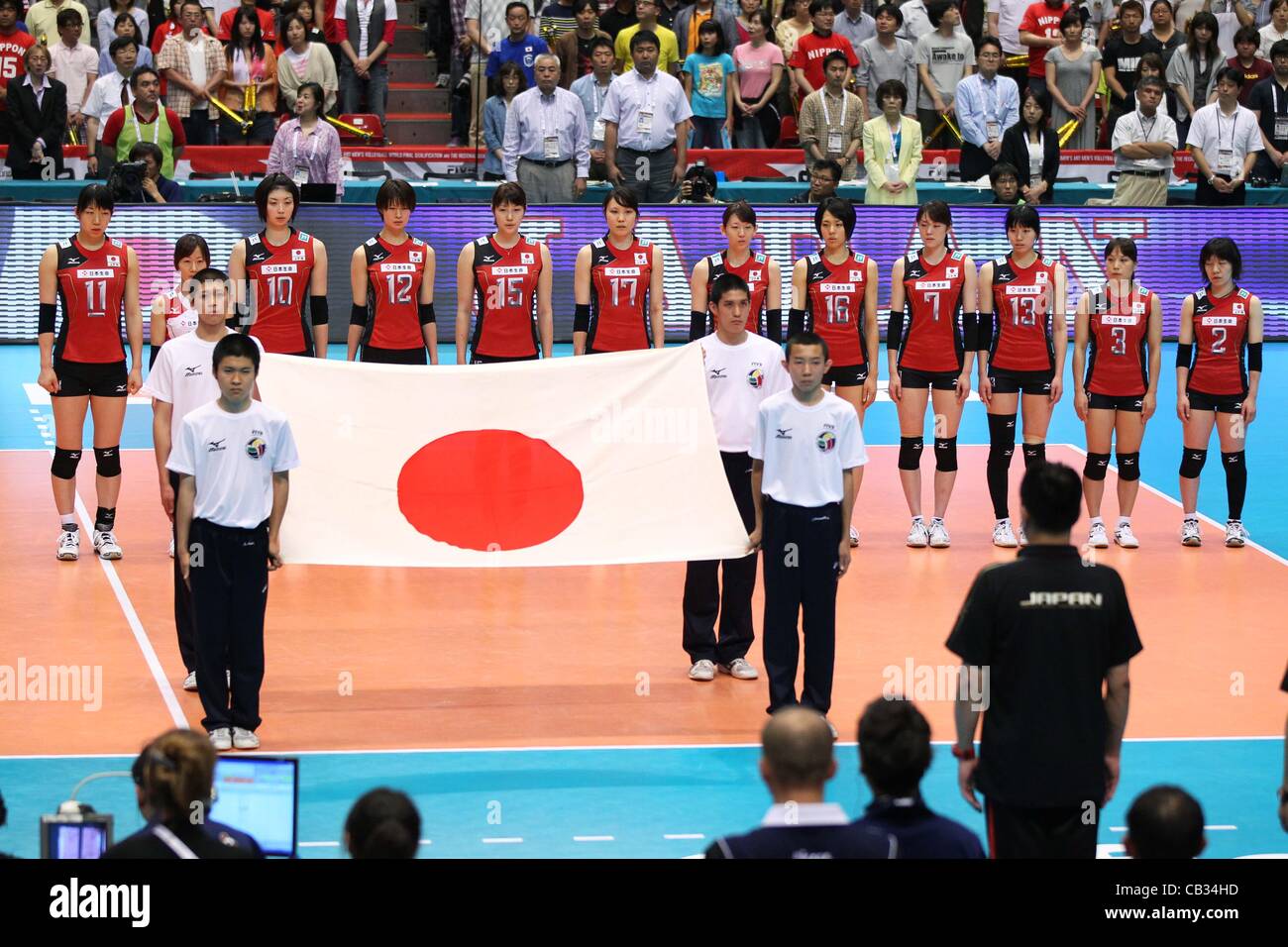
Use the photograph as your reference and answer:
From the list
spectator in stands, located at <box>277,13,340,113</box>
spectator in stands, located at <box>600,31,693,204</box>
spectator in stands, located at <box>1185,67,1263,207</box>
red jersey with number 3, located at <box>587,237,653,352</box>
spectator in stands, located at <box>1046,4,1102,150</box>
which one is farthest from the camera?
spectator in stands, located at <box>1046,4,1102,150</box>

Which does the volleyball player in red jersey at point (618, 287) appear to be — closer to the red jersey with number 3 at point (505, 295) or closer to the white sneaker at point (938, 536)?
the red jersey with number 3 at point (505, 295)

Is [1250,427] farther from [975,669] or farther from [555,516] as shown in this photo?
[975,669]

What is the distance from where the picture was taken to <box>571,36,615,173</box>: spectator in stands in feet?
74.3

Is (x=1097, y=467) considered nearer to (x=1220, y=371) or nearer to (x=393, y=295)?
(x=1220, y=371)

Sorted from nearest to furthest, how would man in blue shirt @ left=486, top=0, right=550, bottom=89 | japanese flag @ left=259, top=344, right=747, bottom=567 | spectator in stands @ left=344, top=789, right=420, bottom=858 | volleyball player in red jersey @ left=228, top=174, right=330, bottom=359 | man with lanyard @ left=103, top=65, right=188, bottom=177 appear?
spectator in stands @ left=344, top=789, right=420, bottom=858
japanese flag @ left=259, top=344, right=747, bottom=567
volleyball player in red jersey @ left=228, top=174, right=330, bottom=359
man with lanyard @ left=103, top=65, right=188, bottom=177
man in blue shirt @ left=486, top=0, right=550, bottom=89

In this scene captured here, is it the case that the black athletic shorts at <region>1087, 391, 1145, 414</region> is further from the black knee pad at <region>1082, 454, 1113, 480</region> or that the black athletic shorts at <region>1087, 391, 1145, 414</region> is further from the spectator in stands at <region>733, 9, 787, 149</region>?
the spectator in stands at <region>733, 9, 787, 149</region>

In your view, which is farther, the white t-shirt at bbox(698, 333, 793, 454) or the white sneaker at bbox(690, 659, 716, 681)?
the white sneaker at bbox(690, 659, 716, 681)

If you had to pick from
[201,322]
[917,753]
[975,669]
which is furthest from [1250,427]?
[917,753]

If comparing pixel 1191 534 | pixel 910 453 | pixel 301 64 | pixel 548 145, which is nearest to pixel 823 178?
pixel 548 145

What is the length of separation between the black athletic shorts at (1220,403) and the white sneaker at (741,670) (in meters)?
5.04

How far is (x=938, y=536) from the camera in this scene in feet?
46.6

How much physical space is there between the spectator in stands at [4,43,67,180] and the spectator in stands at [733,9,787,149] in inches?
337

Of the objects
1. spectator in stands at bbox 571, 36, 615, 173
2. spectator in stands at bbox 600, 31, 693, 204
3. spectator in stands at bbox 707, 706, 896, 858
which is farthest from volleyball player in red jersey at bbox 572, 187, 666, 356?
spectator in stands at bbox 571, 36, 615, 173

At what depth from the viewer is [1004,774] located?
21.8 feet
